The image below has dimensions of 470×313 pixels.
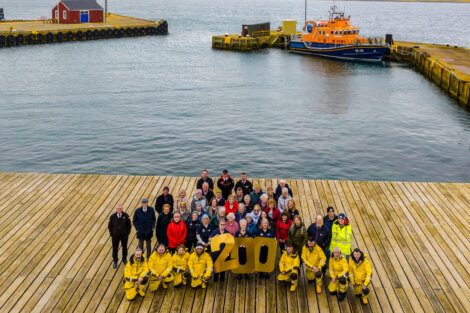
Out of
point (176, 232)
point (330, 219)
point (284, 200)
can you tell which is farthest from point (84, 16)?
point (330, 219)

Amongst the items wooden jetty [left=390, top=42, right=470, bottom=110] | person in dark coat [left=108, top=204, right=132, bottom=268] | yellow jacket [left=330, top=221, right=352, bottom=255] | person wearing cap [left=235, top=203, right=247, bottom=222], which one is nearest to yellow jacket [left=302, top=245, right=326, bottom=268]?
yellow jacket [left=330, top=221, right=352, bottom=255]

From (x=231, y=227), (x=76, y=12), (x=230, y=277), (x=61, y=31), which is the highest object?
(x=76, y=12)

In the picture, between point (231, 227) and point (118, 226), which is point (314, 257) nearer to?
point (231, 227)

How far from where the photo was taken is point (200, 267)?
423 inches

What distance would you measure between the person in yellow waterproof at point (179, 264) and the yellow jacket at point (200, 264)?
136mm

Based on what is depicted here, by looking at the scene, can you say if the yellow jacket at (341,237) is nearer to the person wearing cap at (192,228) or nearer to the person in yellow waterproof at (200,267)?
the person in yellow waterproof at (200,267)

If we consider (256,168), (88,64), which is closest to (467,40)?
(88,64)

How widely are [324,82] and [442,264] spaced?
43446mm

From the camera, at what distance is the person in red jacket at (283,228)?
37.5 ft

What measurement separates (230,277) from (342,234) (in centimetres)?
279

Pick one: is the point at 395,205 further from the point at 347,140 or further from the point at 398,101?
the point at 398,101

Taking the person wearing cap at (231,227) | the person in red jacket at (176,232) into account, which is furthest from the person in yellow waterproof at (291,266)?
the person in red jacket at (176,232)

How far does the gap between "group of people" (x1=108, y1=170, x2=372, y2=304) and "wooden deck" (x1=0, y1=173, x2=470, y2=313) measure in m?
0.35

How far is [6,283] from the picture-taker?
11.2 m
